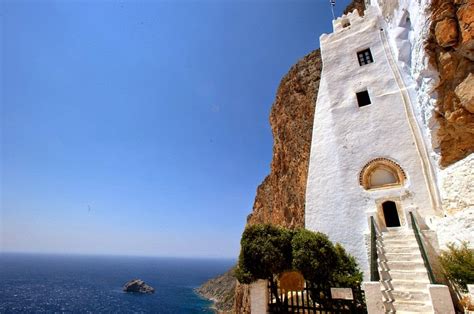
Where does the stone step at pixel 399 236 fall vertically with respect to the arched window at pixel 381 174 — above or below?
below

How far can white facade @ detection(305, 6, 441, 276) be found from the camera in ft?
35.3

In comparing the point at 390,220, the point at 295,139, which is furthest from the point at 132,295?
the point at 390,220

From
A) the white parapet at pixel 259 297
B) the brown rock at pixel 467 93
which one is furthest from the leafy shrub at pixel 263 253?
the brown rock at pixel 467 93

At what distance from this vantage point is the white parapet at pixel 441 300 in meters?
5.82

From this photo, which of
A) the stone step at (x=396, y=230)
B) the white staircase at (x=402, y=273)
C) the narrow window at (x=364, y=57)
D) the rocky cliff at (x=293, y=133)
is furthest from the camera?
the rocky cliff at (x=293, y=133)

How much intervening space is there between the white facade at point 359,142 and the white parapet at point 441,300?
4.35m

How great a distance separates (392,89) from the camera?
12672mm

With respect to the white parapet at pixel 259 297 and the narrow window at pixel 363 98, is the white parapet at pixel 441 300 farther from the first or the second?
the narrow window at pixel 363 98

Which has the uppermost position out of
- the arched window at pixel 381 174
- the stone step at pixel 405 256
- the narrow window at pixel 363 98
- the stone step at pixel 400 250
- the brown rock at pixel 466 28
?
the narrow window at pixel 363 98

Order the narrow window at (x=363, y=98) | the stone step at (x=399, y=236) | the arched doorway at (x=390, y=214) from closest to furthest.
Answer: the stone step at (x=399, y=236) < the arched doorway at (x=390, y=214) < the narrow window at (x=363, y=98)

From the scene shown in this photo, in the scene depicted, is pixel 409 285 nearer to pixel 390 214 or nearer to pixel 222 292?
pixel 390 214

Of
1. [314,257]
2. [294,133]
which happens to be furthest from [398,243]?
[294,133]

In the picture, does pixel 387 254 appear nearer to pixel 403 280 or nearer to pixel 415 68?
pixel 403 280

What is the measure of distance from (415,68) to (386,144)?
3.66 m
